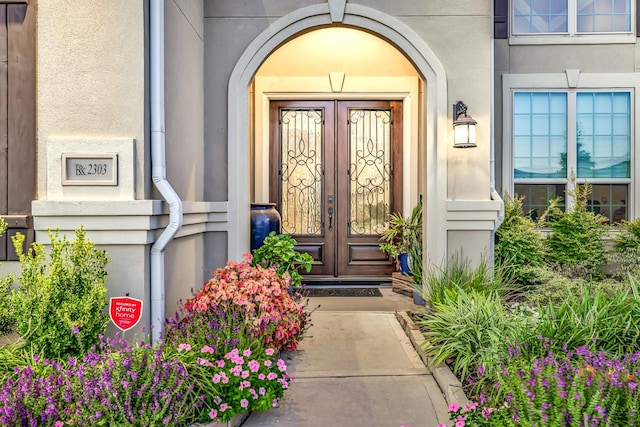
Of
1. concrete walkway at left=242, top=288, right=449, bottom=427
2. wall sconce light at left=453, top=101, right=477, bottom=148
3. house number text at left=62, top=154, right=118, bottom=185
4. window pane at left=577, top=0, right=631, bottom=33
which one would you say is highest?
window pane at left=577, top=0, right=631, bottom=33

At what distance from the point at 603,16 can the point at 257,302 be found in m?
5.39

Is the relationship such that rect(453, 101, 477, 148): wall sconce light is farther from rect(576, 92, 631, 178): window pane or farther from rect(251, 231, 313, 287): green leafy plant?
rect(576, 92, 631, 178): window pane

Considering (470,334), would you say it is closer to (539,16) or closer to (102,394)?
(102,394)

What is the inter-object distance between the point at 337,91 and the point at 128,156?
3.94m

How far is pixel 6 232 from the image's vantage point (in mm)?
3154

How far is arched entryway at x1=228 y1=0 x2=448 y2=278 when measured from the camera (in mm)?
4609

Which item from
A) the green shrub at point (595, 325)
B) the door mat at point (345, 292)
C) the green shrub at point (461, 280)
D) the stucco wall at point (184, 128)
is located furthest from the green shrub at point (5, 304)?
the door mat at point (345, 292)

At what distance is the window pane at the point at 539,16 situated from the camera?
563 cm

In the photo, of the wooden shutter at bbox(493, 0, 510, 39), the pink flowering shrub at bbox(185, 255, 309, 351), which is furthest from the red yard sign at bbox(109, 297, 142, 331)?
the wooden shutter at bbox(493, 0, 510, 39)

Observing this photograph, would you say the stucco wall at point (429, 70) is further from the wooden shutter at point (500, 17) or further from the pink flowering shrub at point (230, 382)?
the pink flowering shrub at point (230, 382)

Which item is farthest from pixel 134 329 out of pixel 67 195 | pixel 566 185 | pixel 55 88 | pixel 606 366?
pixel 566 185

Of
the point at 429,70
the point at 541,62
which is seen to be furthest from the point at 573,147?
the point at 429,70

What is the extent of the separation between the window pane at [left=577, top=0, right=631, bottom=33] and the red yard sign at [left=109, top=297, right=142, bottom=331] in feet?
19.2

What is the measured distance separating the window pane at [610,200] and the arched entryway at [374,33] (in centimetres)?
241
